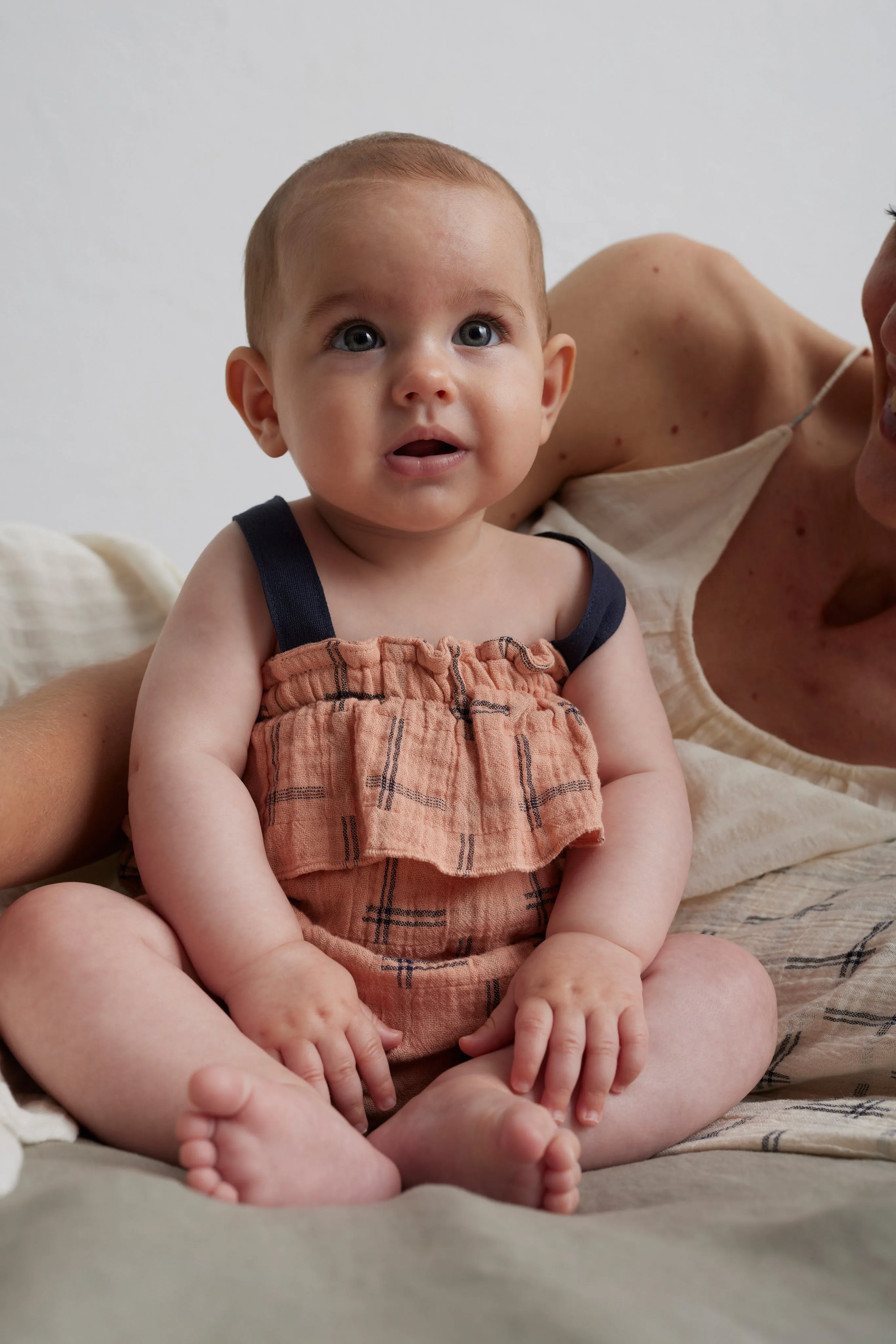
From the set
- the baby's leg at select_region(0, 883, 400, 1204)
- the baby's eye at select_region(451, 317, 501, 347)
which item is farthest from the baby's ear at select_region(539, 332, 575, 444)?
the baby's leg at select_region(0, 883, 400, 1204)

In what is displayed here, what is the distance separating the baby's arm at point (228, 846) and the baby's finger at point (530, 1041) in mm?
97

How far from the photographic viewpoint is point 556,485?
150 cm

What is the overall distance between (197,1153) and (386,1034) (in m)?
0.25

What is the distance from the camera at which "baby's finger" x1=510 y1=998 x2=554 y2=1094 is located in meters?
0.76

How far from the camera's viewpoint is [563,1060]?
765 mm

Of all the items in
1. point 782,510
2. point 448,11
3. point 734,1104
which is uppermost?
point 448,11

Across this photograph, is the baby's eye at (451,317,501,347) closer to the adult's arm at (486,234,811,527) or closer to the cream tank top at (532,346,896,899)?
the cream tank top at (532,346,896,899)

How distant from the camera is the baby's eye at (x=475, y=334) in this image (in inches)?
37.2

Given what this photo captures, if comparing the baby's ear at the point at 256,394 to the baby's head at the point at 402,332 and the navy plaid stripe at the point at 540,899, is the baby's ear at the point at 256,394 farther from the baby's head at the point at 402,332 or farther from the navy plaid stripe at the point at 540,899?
the navy plaid stripe at the point at 540,899

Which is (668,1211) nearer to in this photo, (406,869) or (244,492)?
(406,869)

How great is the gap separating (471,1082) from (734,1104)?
243 millimetres

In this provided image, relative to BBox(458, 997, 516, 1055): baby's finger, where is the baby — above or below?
above

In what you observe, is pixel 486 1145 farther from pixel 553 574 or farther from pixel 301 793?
pixel 553 574

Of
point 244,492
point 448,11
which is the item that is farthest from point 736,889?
point 448,11
